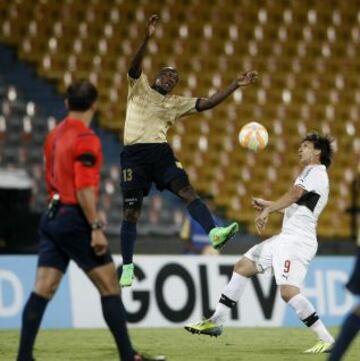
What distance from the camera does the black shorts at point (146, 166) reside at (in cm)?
1014

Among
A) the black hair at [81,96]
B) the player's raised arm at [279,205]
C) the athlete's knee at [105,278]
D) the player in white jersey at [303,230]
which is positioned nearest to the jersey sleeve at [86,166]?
the black hair at [81,96]

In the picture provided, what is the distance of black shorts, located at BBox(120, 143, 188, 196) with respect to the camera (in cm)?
1014

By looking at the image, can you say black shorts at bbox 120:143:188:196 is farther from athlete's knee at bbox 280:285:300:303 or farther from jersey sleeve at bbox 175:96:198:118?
athlete's knee at bbox 280:285:300:303

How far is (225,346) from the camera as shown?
10047 mm

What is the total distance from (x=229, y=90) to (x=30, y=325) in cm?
368

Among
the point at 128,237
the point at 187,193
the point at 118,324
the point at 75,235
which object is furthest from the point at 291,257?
the point at 75,235

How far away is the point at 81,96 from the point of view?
6.93 meters

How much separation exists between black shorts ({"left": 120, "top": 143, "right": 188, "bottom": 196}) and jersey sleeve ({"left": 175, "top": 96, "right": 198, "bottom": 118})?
439 mm

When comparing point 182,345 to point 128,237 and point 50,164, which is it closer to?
point 128,237

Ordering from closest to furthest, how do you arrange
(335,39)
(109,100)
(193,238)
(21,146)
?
(193,238), (21,146), (109,100), (335,39)

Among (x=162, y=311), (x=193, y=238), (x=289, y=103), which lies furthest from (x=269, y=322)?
(x=289, y=103)

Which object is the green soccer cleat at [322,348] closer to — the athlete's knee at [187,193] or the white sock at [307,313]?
the white sock at [307,313]

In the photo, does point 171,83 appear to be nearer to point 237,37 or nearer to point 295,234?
point 295,234

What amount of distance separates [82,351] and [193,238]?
6.56 meters
